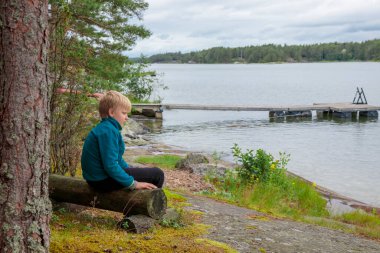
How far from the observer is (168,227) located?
566 centimetres

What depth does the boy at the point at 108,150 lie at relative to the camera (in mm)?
5074

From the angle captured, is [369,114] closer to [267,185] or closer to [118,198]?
[267,185]

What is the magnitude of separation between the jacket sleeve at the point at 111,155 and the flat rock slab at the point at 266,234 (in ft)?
4.27

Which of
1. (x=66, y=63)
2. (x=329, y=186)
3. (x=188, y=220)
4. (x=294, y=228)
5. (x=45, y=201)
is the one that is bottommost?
(x=329, y=186)

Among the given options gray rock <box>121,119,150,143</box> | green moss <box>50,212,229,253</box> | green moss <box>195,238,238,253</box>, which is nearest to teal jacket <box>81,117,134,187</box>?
green moss <box>50,212,229,253</box>

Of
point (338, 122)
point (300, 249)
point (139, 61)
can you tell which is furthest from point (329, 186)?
point (139, 61)

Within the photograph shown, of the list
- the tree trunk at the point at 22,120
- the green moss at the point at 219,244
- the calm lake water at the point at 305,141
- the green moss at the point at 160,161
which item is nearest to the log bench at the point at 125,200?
the green moss at the point at 219,244

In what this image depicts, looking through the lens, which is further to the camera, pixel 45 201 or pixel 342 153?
pixel 342 153

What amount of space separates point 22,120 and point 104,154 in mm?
1745

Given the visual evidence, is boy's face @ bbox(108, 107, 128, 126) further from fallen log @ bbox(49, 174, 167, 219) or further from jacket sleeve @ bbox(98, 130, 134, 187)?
fallen log @ bbox(49, 174, 167, 219)

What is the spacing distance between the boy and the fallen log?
0.09 meters

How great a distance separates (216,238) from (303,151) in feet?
64.9

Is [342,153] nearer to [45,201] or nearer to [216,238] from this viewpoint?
[216,238]

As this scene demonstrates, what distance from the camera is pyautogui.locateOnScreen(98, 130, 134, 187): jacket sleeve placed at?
506 cm
